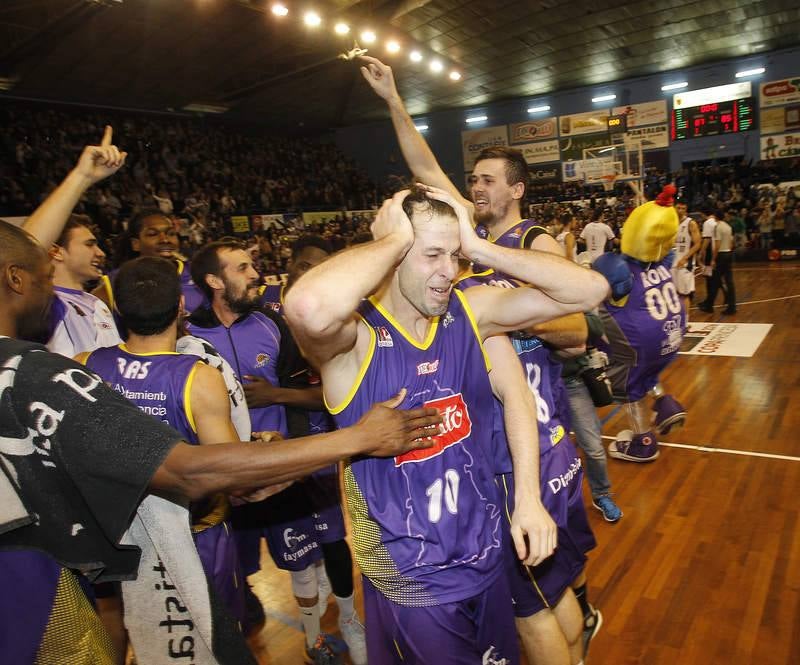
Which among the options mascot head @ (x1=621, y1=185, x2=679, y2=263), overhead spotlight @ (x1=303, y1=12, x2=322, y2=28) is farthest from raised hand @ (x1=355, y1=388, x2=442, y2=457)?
overhead spotlight @ (x1=303, y1=12, x2=322, y2=28)

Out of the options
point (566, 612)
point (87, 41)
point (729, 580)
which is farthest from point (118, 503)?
point (87, 41)

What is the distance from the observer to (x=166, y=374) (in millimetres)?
2057

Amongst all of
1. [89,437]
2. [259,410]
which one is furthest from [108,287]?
[89,437]

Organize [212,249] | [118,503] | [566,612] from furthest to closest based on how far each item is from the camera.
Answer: [212,249] < [566,612] < [118,503]

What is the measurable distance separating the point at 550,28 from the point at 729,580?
1620cm

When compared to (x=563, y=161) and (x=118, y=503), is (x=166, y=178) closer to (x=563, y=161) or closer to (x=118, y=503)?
(x=563, y=161)

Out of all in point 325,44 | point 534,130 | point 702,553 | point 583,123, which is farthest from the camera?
point 534,130

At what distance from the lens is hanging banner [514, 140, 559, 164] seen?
23.8 m

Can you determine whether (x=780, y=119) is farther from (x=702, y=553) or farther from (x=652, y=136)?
(x=702, y=553)

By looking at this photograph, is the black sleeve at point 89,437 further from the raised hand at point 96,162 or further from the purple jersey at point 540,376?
the raised hand at point 96,162

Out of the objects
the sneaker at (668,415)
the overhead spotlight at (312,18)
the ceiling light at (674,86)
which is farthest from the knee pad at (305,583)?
the ceiling light at (674,86)

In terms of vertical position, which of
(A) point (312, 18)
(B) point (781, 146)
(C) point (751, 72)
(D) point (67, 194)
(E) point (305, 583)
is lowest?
(E) point (305, 583)

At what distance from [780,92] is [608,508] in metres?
22.0

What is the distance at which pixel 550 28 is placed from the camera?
15.7m
